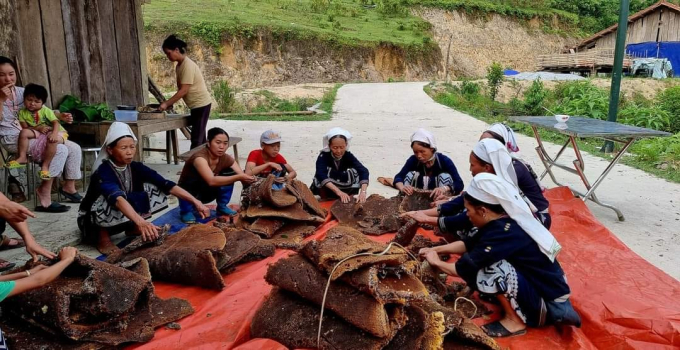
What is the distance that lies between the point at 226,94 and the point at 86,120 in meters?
9.11

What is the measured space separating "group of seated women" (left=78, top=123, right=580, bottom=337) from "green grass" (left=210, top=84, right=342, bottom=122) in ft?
23.9

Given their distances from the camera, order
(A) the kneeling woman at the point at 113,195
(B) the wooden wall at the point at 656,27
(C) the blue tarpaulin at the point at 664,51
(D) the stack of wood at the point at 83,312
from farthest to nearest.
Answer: (B) the wooden wall at the point at 656,27
(C) the blue tarpaulin at the point at 664,51
(A) the kneeling woman at the point at 113,195
(D) the stack of wood at the point at 83,312

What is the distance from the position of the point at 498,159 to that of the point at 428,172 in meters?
1.38

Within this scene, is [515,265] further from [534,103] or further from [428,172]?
[534,103]

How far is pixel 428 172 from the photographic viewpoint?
4715 millimetres

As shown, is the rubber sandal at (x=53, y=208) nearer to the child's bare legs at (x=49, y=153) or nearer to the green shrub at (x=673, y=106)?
the child's bare legs at (x=49, y=153)

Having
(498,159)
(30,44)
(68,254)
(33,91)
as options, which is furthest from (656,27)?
(68,254)

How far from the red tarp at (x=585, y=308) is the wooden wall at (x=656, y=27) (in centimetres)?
3061

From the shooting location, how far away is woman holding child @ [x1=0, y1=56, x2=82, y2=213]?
4500mm

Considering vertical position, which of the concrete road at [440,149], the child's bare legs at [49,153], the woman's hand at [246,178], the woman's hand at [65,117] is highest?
the woman's hand at [65,117]

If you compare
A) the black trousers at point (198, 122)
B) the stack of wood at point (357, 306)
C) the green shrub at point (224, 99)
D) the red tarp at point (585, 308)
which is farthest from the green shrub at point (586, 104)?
the stack of wood at point (357, 306)

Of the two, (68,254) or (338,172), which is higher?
(68,254)

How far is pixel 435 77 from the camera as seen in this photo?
2977 cm

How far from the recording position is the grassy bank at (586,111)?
297 inches
